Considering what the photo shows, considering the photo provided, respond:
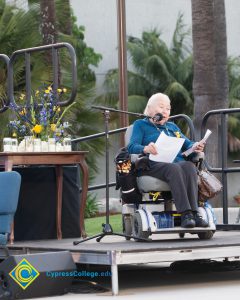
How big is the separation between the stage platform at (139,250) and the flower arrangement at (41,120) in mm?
1221

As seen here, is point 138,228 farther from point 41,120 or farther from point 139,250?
point 41,120

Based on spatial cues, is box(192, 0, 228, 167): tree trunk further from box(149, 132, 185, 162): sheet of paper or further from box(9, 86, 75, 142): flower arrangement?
box(149, 132, 185, 162): sheet of paper

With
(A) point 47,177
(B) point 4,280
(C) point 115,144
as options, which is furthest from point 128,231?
(C) point 115,144

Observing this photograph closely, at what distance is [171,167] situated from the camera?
835 centimetres

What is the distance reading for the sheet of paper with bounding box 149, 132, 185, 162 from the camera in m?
8.41

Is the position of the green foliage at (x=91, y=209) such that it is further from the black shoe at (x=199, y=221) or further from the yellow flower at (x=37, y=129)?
the black shoe at (x=199, y=221)

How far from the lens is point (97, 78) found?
2720 cm

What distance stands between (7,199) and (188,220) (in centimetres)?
155

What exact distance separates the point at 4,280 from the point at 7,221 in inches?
23.6
